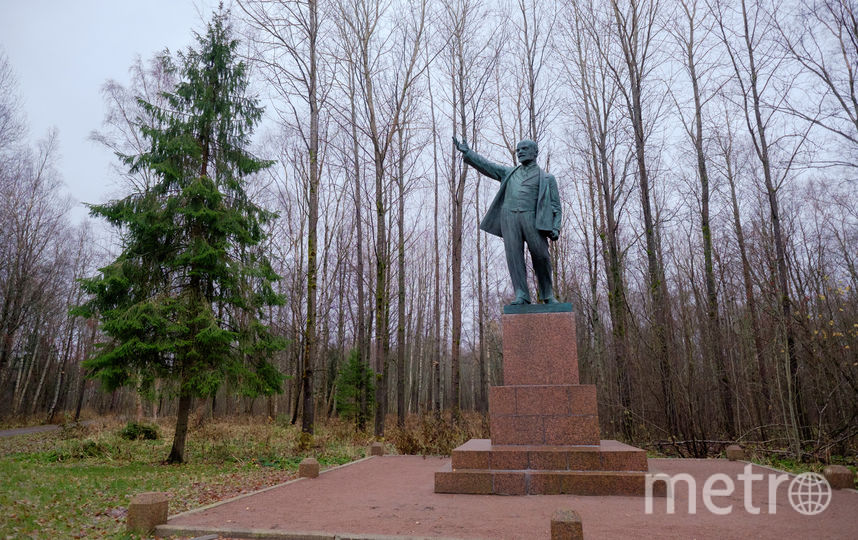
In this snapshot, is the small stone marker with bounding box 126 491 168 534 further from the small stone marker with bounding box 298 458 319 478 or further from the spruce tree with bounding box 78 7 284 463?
the spruce tree with bounding box 78 7 284 463

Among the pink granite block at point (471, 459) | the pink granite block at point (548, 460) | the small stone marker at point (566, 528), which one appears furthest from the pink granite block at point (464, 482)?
the small stone marker at point (566, 528)

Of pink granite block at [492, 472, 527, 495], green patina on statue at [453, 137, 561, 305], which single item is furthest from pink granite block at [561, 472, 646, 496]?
green patina on statue at [453, 137, 561, 305]

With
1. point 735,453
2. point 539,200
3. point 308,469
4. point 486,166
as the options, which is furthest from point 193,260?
point 735,453

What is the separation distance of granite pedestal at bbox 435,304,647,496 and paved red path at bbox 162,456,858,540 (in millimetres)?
210

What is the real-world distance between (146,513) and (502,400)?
177 inches

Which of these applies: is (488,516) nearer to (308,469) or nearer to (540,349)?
(540,349)

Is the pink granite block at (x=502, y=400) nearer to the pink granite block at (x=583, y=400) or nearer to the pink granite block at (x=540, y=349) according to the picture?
the pink granite block at (x=540, y=349)

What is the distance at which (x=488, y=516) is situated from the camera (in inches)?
194

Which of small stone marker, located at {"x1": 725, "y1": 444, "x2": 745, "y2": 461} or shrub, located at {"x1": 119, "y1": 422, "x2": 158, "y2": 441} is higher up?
small stone marker, located at {"x1": 725, "y1": 444, "x2": 745, "y2": 461}

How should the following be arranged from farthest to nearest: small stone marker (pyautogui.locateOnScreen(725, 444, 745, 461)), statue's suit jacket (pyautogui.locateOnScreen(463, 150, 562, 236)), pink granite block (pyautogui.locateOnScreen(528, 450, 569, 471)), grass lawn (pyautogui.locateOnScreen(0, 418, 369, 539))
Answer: small stone marker (pyautogui.locateOnScreen(725, 444, 745, 461)), statue's suit jacket (pyautogui.locateOnScreen(463, 150, 562, 236)), pink granite block (pyautogui.locateOnScreen(528, 450, 569, 471)), grass lawn (pyautogui.locateOnScreen(0, 418, 369, 539))

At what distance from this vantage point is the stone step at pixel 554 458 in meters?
6.14

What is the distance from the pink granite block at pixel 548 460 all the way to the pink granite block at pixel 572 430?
1.29 feet

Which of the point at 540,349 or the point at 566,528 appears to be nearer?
the point at 566,528

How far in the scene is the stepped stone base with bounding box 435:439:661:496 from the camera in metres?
5.93
